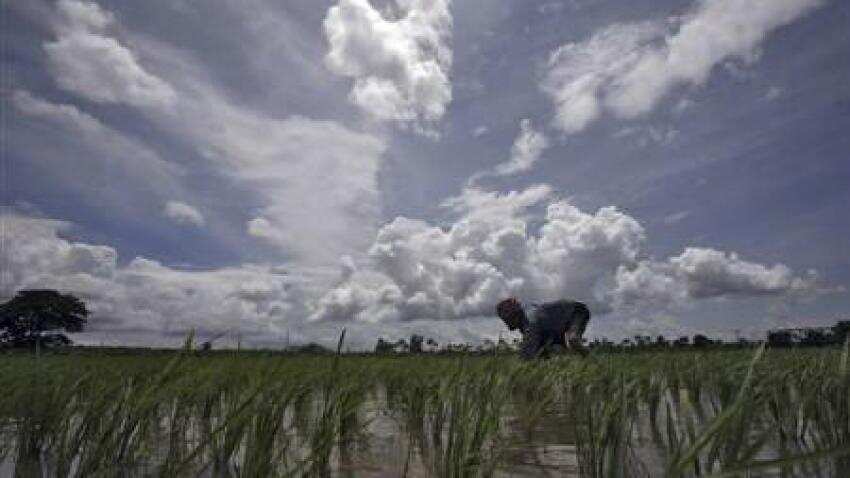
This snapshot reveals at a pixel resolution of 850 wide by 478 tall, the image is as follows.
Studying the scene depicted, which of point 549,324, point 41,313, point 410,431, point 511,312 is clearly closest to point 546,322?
point 549,324

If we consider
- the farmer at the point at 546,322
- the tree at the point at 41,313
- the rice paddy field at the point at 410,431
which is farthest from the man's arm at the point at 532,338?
the tree at the point at 41,313

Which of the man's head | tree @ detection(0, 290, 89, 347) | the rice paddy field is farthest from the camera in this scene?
tree @ detection(0, 290, 89, 347)

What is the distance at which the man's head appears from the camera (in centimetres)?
924

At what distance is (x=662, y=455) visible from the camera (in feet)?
10.8

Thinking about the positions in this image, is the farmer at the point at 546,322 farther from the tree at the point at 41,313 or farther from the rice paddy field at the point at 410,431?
the tree at the point at 41,313

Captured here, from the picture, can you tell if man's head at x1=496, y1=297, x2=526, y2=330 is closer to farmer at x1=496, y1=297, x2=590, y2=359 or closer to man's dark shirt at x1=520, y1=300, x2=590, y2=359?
farmer at x1=496, y1=297, x2=590, y2=359

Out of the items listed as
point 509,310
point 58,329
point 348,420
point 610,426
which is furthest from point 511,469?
point 58,329

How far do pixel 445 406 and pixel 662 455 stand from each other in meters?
1.27

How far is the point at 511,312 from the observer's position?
30.4 ft

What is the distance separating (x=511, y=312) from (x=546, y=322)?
1.78ft

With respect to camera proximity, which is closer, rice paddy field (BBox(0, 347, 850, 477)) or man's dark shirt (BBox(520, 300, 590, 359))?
rice paddy field (BBox(0, 347, 850, 477))

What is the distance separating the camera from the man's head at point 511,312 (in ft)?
30.3

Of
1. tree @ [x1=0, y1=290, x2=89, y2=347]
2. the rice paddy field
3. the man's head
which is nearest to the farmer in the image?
the man's head

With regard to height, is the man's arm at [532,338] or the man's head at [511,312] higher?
the man's head at [511,312]
